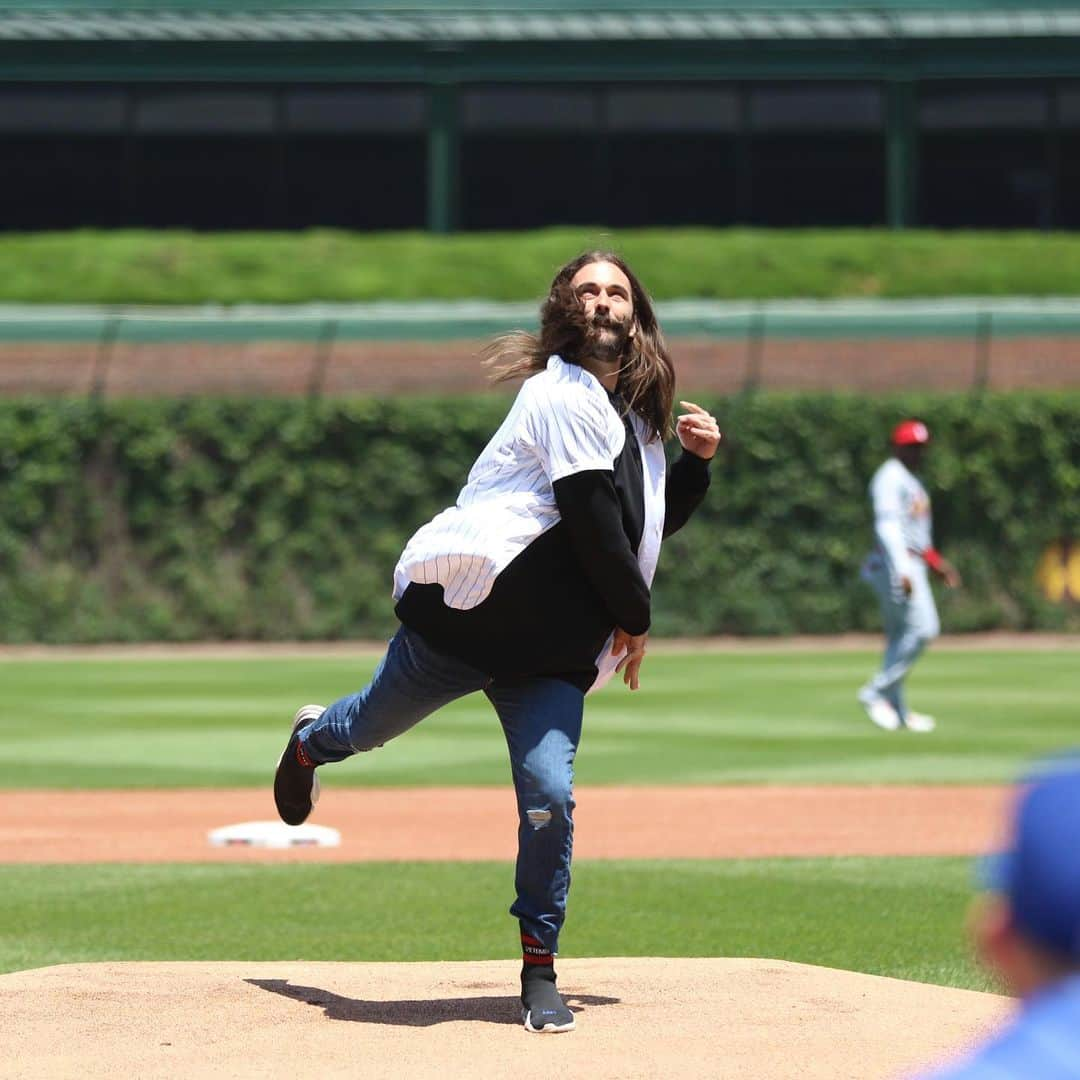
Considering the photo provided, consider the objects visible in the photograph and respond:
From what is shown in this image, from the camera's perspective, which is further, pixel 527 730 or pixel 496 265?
pixel 496 265

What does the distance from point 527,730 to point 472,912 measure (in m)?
2.98

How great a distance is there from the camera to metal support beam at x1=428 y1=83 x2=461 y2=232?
36250 mm

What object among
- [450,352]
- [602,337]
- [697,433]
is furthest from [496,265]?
[602,337]

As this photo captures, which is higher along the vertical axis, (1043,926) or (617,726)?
(1043,926)

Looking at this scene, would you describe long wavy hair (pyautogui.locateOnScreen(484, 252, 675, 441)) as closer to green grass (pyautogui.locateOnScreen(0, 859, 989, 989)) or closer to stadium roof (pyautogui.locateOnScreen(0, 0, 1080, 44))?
green grass (pyautogui.locateOnScreen(0, 859, 989, 989))

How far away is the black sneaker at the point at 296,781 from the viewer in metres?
6.11

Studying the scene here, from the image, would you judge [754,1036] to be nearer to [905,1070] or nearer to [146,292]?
[905,1070]

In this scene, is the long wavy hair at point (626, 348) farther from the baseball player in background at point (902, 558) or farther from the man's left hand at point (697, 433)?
the baseball player in background at point (902, 558)

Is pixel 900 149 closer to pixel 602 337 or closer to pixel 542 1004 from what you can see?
pixel 602 337

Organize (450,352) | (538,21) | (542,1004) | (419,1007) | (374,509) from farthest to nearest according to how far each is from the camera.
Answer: (538,21) → (450,352) → (374,509) → (419,1007) → (542,1004)

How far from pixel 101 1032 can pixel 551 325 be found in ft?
7.43

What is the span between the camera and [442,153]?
119ft

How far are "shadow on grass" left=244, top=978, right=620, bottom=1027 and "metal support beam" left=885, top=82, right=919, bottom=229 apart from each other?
31723mm

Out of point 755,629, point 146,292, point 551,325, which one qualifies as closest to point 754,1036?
point 551,325
